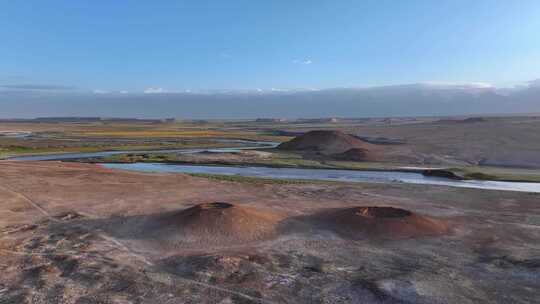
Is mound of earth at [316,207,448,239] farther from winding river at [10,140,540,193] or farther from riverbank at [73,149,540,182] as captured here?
riverbank at [73,149,540,182]

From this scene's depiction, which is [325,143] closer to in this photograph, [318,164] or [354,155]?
[354,155]

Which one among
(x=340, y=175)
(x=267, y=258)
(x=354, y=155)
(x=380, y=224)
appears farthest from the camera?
(x=354, y=155)

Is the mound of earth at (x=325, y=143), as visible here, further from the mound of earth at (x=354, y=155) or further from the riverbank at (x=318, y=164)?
the riverbank at (x=318, y=164)

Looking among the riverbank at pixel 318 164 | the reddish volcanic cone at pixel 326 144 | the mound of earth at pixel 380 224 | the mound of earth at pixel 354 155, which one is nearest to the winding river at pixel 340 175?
the riverbank at pixel 318 164

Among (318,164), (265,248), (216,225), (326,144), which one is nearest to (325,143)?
(326,144)

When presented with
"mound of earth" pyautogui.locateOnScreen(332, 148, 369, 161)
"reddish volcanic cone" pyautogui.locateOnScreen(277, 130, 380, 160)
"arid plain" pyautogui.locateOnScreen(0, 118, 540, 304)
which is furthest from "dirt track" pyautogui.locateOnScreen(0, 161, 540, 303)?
"reddish volcanic cone" pyautogui.locateOnScreen(277, 130, 380, 160)

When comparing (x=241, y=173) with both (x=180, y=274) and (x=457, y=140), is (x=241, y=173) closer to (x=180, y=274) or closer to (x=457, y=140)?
(x=180, y=274)

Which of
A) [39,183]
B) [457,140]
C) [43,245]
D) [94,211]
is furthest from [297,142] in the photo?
[43,245]
